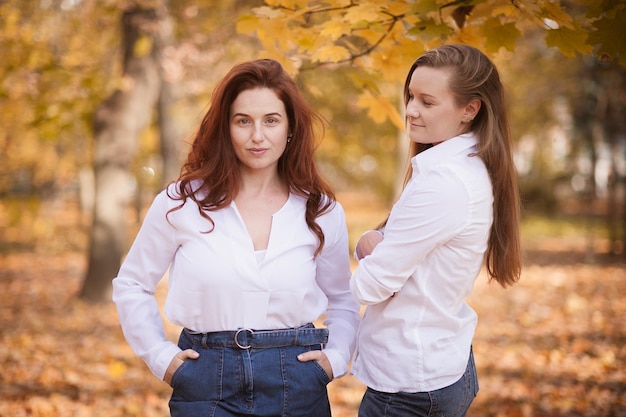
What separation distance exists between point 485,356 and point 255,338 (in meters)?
5.10

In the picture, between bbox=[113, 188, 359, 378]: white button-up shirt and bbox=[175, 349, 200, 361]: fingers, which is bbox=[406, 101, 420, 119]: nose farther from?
bbox=[175, 349, 200, 361]: fingers

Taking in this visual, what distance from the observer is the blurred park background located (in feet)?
9.78

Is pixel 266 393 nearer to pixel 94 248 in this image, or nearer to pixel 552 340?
pixel 552 340

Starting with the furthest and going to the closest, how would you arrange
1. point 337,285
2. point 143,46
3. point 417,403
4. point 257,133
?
1. point 143,46
2. point 337,285
3. point 257,133
4. point 417,403

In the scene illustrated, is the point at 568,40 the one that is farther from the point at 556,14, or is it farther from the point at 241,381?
the point at 241,381

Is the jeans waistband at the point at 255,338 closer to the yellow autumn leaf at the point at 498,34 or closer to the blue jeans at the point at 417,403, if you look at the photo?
the blue jeans at the point at 417,403

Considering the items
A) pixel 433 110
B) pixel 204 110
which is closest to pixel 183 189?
pixel 204 110

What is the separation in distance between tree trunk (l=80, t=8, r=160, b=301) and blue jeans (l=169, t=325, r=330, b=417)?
6.91 m

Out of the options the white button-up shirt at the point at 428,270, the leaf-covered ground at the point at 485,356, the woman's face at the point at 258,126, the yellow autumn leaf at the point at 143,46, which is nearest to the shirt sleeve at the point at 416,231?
the white button-up shirt at the point at 428,270

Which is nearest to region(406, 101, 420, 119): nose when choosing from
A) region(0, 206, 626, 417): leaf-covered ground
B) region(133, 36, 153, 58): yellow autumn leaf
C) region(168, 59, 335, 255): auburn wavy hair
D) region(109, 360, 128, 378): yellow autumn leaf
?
region(168, 59, 335, 255): auburn wavy hair

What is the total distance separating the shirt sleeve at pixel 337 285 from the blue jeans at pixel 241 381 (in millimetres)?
228

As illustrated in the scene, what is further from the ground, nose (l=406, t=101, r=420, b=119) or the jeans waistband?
nose (l=406, t=101, r=420, b=119)

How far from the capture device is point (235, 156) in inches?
105

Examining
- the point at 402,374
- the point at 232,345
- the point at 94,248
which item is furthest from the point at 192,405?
the point at 94,248
